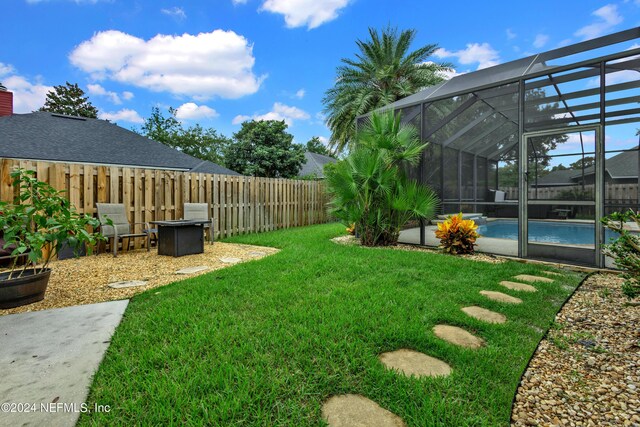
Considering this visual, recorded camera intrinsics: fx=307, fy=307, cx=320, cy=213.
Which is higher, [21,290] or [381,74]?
[381,74]

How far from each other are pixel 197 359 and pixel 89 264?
13.6ft

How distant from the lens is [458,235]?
217 inches

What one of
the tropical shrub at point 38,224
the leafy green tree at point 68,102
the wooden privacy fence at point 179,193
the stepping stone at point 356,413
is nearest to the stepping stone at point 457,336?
the stepping stone at point 356,413

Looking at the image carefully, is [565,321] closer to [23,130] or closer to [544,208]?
[544,208]

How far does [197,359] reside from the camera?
6.07ft

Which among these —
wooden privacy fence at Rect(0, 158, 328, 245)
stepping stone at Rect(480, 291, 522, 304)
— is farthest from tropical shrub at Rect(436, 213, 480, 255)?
wooden privacy fence at Rect(0, 158, 328, 245)

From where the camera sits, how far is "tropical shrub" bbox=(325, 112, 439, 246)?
19.6 ft

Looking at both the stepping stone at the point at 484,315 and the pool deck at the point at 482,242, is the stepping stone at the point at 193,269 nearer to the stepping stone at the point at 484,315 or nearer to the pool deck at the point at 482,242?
the stepping stone at the point at 484,315

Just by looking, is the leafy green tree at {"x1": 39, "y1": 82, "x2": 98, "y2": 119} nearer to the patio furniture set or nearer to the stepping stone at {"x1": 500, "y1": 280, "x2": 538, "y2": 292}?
the patio furniture set

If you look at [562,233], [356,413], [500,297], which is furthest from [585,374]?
[562,233]

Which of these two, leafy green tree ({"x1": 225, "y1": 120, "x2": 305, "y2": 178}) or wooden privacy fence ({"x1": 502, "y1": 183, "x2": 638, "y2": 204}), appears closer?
wooden privacy fence ({"x1": 502, "y1": 183, "x2": 638, "y2": 204})

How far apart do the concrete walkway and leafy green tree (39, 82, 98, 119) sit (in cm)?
2966

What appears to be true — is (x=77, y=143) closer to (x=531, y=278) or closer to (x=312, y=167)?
(x=531, y=278)

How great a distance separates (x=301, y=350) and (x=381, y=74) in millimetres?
14933
